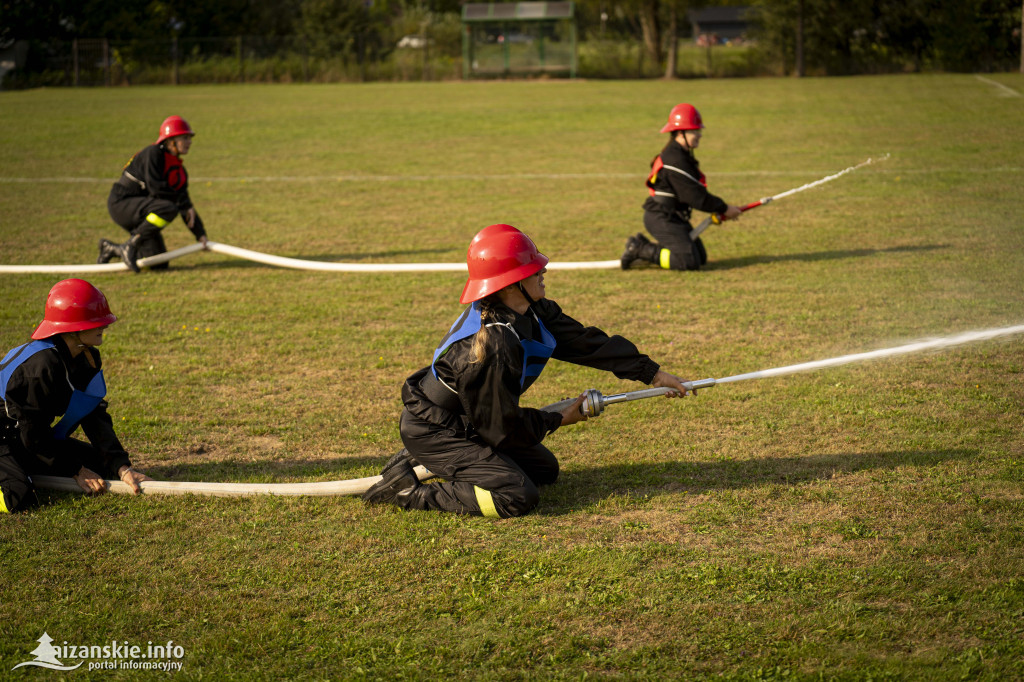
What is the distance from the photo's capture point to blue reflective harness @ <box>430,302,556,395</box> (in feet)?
14.5

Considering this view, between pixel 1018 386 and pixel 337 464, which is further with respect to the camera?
pixel 1018 386

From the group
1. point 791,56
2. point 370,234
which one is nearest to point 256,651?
point 370,234

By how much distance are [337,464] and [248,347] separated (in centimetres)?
257

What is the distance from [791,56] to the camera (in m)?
41.9

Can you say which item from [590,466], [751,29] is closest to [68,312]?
[590,466]

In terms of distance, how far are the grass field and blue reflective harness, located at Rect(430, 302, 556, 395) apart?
74cm

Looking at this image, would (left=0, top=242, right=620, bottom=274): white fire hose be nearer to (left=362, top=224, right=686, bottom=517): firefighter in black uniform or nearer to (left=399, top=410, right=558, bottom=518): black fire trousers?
(left=362, top=224, right=686, bottom=517): firefighter in black uniform

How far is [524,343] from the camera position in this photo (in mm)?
4508

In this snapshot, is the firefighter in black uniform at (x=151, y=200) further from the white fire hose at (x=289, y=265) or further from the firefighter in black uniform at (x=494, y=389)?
the firefighter in black uniform at (x=494, y=389)

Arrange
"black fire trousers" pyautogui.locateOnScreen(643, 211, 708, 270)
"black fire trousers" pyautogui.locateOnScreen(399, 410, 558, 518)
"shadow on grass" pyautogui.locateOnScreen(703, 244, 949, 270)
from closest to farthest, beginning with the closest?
"black fire trousers" pyautogui.locateOnScreen(399, 410, 558, 518) → "black fire trousers" pyautogui.locateOnScreen(643, 211, 708, 270) → "shadow on grass" pyautogui.locateOnScreen(703, 244, 949, 270)

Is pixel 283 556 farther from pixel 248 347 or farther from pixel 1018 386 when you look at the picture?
pixel 1018 386

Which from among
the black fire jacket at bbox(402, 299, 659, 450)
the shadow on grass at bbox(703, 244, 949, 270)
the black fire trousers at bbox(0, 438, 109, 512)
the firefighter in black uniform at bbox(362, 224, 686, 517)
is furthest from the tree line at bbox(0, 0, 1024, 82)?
the black fire trousers at bbox(0, 438, 109, 512)

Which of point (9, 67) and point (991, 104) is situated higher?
Answer: point (9, 67)

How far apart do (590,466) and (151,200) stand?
6906 millimetres
